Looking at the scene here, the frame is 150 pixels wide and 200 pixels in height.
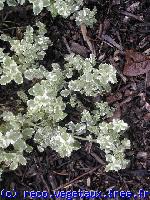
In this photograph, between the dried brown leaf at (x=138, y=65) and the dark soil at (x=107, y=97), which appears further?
the dried brown leaf at (x=138, y=65)

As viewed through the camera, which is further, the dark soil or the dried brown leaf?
the dried brown leaf

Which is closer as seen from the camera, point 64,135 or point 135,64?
point 64,135

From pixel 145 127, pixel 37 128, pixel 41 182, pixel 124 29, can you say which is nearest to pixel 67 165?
pixel 41 182

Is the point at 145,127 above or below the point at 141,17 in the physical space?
below

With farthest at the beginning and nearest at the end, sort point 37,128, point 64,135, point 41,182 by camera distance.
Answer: point 41,182 < point 37,128 < point 64,135

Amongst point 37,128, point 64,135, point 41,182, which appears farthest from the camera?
point 41,182

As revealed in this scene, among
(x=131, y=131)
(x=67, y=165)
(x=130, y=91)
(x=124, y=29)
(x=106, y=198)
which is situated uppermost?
(x=124, y=29)

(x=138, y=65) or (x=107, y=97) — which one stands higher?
(x=138, y=65)

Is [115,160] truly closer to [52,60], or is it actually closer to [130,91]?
[130,91]
